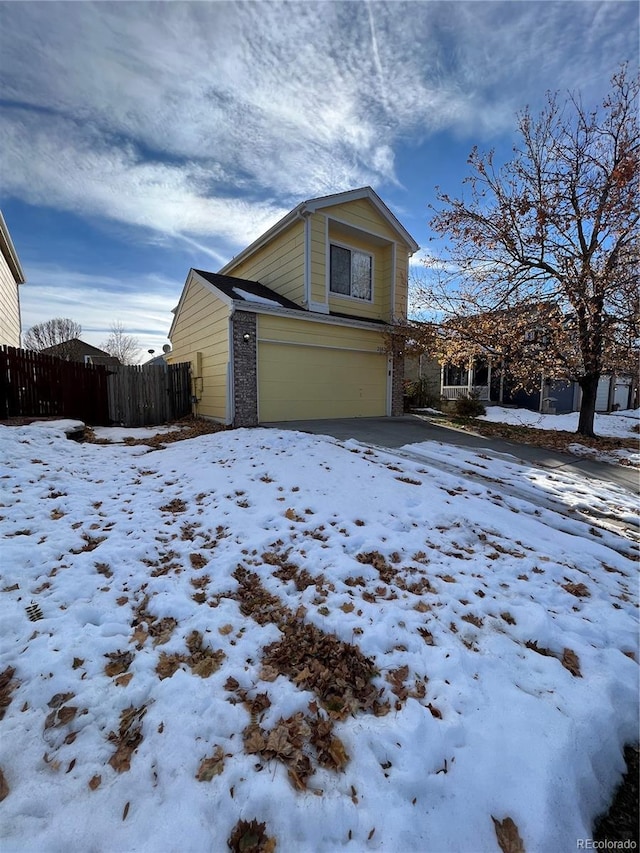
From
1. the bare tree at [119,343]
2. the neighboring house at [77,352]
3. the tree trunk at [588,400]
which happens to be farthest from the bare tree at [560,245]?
the bare tree at [119,343]

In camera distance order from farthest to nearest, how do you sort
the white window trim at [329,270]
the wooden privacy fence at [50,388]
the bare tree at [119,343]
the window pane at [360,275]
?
the bare tree at [119,343] < the window pane at [360,275] < the white window trim at [329,270] < the wooden privacy fence at [50,388]

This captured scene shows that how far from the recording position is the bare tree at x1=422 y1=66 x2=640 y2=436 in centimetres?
827

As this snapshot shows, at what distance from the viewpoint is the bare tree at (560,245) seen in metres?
8.27

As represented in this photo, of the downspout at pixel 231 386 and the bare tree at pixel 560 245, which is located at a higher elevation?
the bare tree at pixel 560 245

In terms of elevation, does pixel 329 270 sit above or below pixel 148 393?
above

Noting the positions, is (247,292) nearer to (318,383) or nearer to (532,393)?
(318,383)

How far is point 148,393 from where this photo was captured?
35.0 ft

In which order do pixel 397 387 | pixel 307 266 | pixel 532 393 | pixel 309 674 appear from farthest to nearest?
pixel 532 393
pixel 397 387
pixel 307 266
pixel 309 674

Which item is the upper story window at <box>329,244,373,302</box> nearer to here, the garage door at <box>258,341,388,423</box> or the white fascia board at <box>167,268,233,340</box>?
the garage door at <box>258,341,388,423</box>

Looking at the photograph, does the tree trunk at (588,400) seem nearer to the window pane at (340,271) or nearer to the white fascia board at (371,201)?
the white fascia board at (371,201)

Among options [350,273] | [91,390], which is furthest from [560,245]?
[91,390]

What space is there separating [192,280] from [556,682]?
40.1 ft

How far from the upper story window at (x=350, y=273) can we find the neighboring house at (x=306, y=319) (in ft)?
0.11

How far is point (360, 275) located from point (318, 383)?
4.23m
